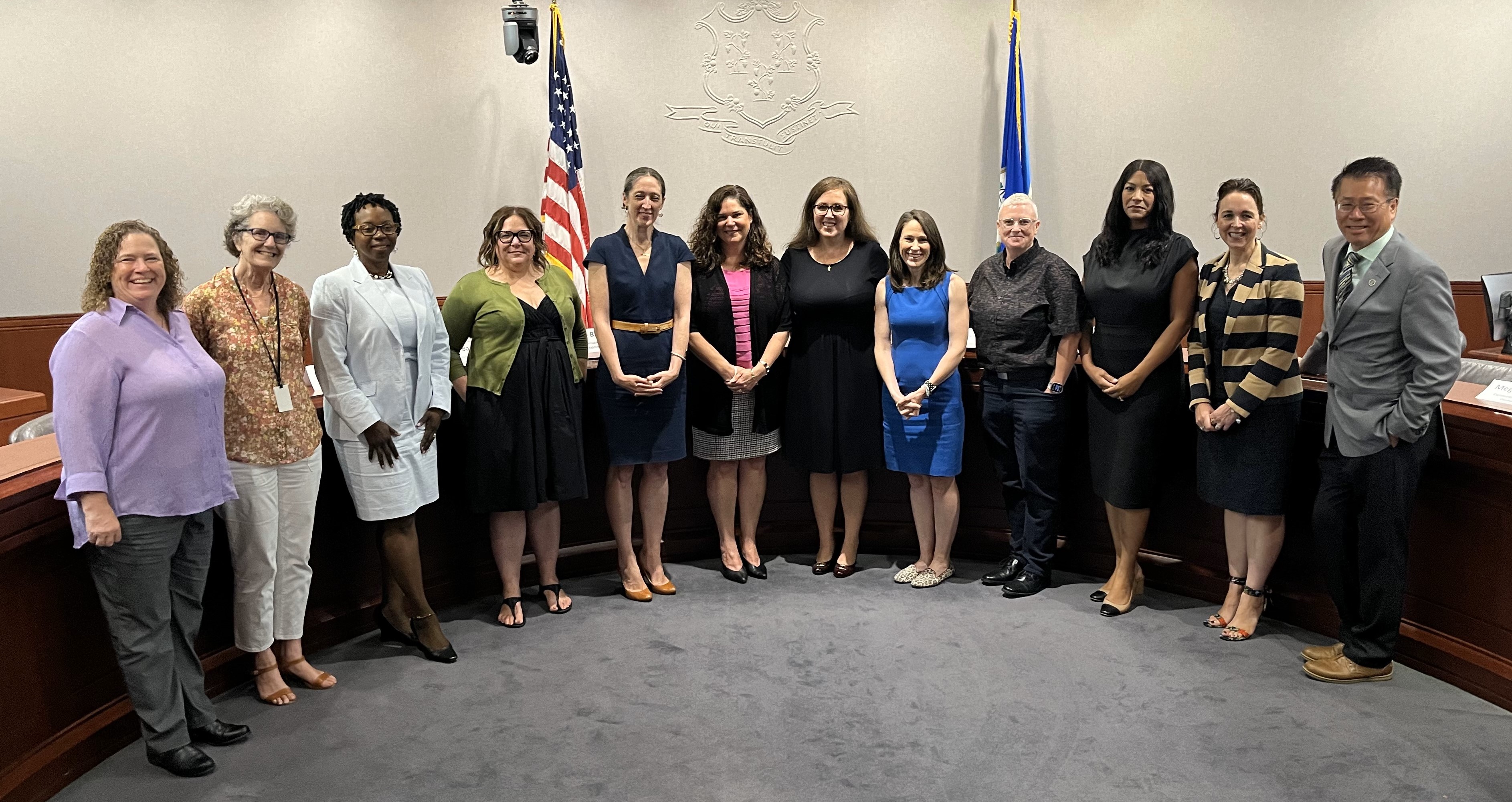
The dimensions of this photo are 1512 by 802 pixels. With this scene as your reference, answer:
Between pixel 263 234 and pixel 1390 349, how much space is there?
3.24 metres

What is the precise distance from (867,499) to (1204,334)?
1.62m

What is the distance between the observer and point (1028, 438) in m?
3.71

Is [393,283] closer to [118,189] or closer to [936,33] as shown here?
[118,189]

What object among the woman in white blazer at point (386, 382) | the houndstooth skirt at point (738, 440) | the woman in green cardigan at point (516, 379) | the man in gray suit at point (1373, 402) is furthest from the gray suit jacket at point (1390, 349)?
the woman in white blazer at point (386, 382)

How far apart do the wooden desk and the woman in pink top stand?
1.33 feet

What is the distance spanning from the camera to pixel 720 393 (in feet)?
12.7

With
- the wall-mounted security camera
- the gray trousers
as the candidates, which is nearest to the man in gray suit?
the gray trousers

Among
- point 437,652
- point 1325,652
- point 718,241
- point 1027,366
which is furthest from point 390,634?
point 1325,652

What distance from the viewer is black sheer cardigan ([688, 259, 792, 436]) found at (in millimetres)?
3779

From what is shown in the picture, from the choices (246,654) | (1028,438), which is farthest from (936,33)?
(246,654)

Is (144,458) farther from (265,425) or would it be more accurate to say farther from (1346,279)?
(1346,279)

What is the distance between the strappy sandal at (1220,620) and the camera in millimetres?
3365

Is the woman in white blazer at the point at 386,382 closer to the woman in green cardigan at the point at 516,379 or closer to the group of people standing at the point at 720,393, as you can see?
the group of people standing at the point at 720,393

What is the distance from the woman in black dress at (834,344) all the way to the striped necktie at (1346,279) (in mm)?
1573
